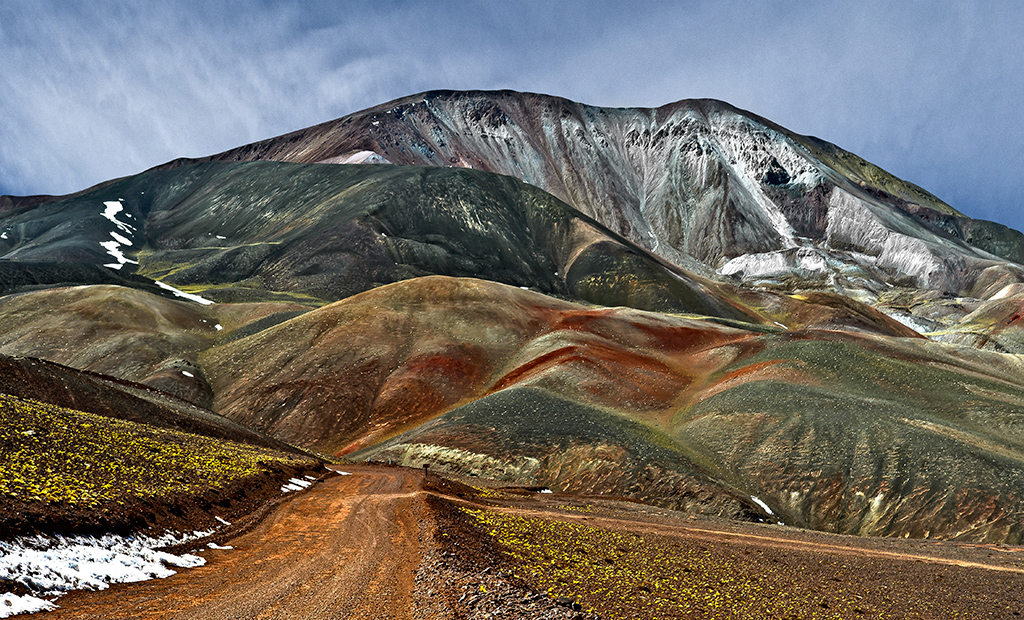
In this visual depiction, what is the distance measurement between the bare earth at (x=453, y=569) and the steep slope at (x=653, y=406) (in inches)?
350

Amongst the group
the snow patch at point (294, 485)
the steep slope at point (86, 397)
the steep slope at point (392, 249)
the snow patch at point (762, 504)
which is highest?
the steep slope at point (392, 249)

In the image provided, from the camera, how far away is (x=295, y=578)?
1552 cm

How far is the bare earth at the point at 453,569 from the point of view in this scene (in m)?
13.1

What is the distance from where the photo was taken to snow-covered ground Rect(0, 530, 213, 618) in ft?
41.0

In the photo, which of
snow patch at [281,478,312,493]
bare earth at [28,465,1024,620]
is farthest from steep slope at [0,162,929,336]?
bare earth at [28,465,1024,620]

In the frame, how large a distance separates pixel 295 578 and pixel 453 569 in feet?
13.2

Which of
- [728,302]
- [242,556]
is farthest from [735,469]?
[728,302]

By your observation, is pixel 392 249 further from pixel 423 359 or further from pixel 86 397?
pixel 86 397

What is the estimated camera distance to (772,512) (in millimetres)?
41781

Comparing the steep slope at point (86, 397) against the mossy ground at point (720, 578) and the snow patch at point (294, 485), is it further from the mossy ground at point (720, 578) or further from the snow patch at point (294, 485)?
the mossy ground at point (720, 578)

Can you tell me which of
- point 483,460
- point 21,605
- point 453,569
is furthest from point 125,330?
point 453,569

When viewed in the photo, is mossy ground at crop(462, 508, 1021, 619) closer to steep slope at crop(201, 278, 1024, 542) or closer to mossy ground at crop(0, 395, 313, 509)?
mossy ground at crop(0, 395, 313, 509)

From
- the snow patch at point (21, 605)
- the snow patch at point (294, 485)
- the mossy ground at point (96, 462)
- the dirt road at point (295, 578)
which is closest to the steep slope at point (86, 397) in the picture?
the mossy ground at point (96, 462)

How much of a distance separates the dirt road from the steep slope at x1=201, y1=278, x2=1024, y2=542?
82.3ft
